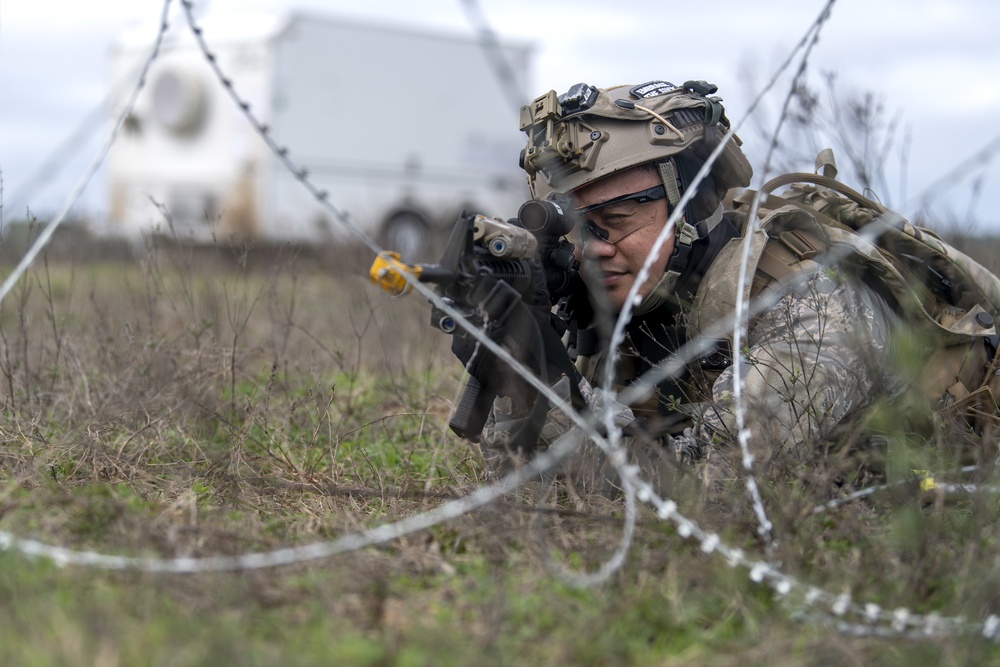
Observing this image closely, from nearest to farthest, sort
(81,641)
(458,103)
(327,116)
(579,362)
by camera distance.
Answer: (81,641) → (579,362) → (327,116) → (458,103)

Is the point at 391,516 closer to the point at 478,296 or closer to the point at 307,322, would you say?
the point at 478,296

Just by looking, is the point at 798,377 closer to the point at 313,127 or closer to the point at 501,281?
the point at 501,281

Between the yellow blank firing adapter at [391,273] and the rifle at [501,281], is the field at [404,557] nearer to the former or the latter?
the rifle at [501,281]

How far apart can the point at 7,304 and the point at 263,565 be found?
4.61m

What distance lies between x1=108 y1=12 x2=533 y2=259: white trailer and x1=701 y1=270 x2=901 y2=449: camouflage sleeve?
8824 millimetres

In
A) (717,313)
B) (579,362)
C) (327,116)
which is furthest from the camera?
(327,116)

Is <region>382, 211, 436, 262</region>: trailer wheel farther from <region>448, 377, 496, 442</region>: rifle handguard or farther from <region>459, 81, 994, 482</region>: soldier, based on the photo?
<region>448, 377, 496, 442</region>: rifle handguard

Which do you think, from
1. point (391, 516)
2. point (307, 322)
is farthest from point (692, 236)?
point (307, 322)

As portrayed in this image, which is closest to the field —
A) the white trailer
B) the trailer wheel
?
the trailer wheel

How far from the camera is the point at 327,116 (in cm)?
1343

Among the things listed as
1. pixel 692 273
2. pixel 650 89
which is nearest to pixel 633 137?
pixel 650 89

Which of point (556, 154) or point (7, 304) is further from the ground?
point (556, 154)

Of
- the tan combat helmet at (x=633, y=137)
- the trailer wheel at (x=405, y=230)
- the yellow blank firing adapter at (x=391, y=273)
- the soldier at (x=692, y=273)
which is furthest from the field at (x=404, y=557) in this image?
the trailer wheel at (x=405, y=230)

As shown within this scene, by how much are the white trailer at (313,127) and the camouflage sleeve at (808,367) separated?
8.82 meters
